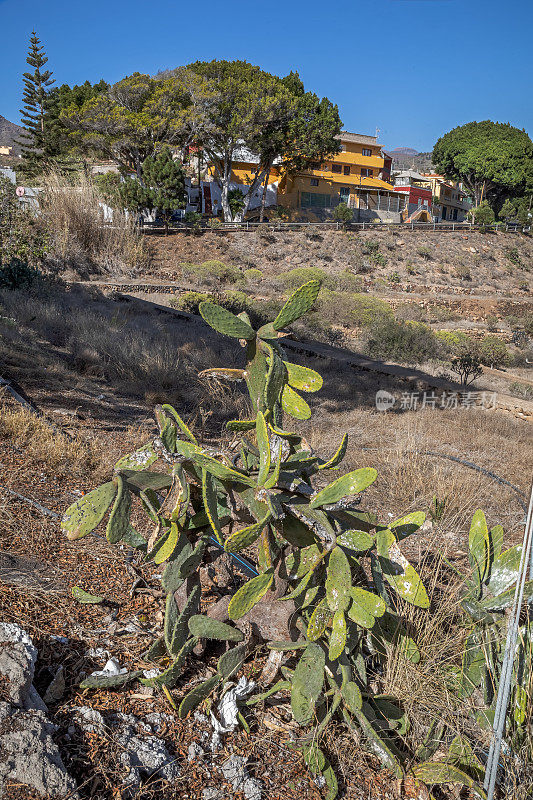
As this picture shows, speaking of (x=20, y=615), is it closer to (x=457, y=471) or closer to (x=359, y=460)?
(x=359, y=460)

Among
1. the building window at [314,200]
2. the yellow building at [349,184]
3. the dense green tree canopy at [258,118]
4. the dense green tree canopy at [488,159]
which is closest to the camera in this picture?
the dense green tree canopy at [258,118]

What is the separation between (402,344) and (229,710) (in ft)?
43.2

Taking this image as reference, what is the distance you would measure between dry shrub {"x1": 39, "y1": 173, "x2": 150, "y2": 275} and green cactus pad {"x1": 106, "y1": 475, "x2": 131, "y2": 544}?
62.1 ft

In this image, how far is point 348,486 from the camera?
1.68 m

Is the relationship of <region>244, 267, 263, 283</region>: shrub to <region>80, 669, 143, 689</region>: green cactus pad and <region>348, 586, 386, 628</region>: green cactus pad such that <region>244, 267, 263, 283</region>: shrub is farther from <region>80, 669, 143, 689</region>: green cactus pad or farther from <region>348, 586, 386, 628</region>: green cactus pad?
<region>348, 586, 386, 628</region>: green cactus pad

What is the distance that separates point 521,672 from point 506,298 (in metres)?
29.3

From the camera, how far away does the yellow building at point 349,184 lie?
43094 mm

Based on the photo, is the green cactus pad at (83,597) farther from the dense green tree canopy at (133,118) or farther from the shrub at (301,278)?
the dense green tree canopy at (133,118)

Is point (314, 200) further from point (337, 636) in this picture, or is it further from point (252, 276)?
point (337, 636)

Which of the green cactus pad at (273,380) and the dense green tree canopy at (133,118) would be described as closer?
the green cactus pad at (273,380)

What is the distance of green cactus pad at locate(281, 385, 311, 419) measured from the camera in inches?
72.3

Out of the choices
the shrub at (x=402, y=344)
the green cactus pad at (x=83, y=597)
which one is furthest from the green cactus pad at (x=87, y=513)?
the shrub at (x=402, y=344)

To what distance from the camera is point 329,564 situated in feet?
5.72

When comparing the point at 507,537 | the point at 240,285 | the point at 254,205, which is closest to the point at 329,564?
the point at 507,537
